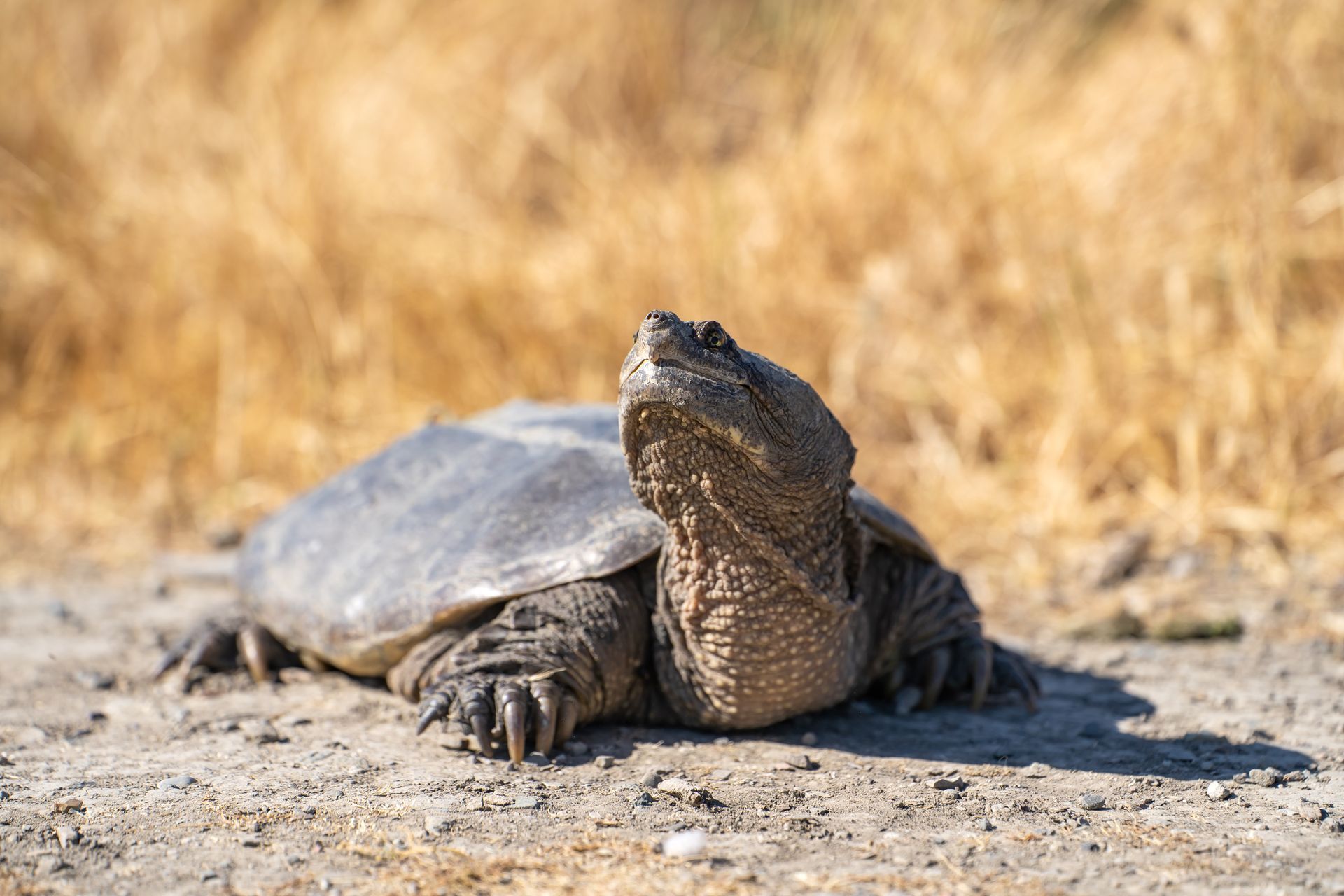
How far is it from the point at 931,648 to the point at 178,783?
1.55 m

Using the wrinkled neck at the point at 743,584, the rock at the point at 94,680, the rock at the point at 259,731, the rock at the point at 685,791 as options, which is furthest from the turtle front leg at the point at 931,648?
the rock at the point at 94,680

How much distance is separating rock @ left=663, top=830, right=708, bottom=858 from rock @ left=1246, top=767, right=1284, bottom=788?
995mm

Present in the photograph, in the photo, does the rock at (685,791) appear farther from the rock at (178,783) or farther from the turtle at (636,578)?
the rock at (178,783)

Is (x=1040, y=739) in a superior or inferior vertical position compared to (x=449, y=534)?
inferior

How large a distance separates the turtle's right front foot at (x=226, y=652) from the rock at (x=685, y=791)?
1.33 metres

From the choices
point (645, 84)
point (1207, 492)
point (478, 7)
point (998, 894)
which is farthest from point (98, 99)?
point (998, 894)

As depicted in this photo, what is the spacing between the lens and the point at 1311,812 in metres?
2.05

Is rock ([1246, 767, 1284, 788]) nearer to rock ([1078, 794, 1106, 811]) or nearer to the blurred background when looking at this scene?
rock ([1078, 794, 1106, 811])

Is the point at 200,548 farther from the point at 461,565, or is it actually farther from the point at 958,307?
the point at 958,307

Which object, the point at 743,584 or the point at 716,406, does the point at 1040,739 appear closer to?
the point at 743,584

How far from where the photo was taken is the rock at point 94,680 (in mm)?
3037

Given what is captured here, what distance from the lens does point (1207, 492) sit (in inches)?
165

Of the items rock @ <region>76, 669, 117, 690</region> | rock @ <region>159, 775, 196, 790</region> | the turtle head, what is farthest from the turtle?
rock @ <region>159, 775, 196, 790</region>

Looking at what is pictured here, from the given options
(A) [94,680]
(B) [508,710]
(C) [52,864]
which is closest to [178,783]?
(C) [52,864]
